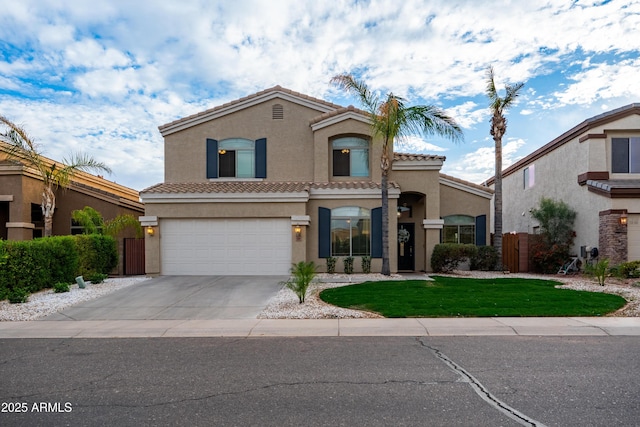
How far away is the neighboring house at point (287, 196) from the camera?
52.5 ft

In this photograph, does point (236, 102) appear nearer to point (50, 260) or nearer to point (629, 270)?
point (50, 260)

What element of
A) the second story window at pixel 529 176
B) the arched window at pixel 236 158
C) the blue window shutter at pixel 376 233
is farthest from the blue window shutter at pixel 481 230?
the arched window at pixel 236 158

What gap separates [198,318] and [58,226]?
44.3 ft

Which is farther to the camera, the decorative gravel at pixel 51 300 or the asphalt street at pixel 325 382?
the decorative gravel at pixel 51 300

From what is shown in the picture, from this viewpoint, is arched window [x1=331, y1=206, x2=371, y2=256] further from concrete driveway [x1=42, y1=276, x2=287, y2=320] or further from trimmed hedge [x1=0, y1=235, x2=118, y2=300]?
trimmed hedge [x1=0, y1=235, x2=118, y2=300]

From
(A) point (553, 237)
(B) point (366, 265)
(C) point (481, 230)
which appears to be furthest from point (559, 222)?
(B) point (366, 265)

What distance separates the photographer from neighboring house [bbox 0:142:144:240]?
1792 centimetres

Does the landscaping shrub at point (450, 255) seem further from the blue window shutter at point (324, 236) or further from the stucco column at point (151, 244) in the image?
the stucco column at point (151, 244)

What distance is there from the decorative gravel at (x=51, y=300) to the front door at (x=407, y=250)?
36.5 ft

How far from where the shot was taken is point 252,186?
17016mm

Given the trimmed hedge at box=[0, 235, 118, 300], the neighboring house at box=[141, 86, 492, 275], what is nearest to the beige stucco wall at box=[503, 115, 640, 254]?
the neighboring house at box=[141, 86, 492, 275]

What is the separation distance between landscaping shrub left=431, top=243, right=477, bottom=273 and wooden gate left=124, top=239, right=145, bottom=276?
12.0 m

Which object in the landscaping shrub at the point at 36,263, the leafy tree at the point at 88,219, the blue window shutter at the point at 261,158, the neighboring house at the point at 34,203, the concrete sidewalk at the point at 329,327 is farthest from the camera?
the blue window shutter at the point at 261,158

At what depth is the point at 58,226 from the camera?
18938 millimetres
